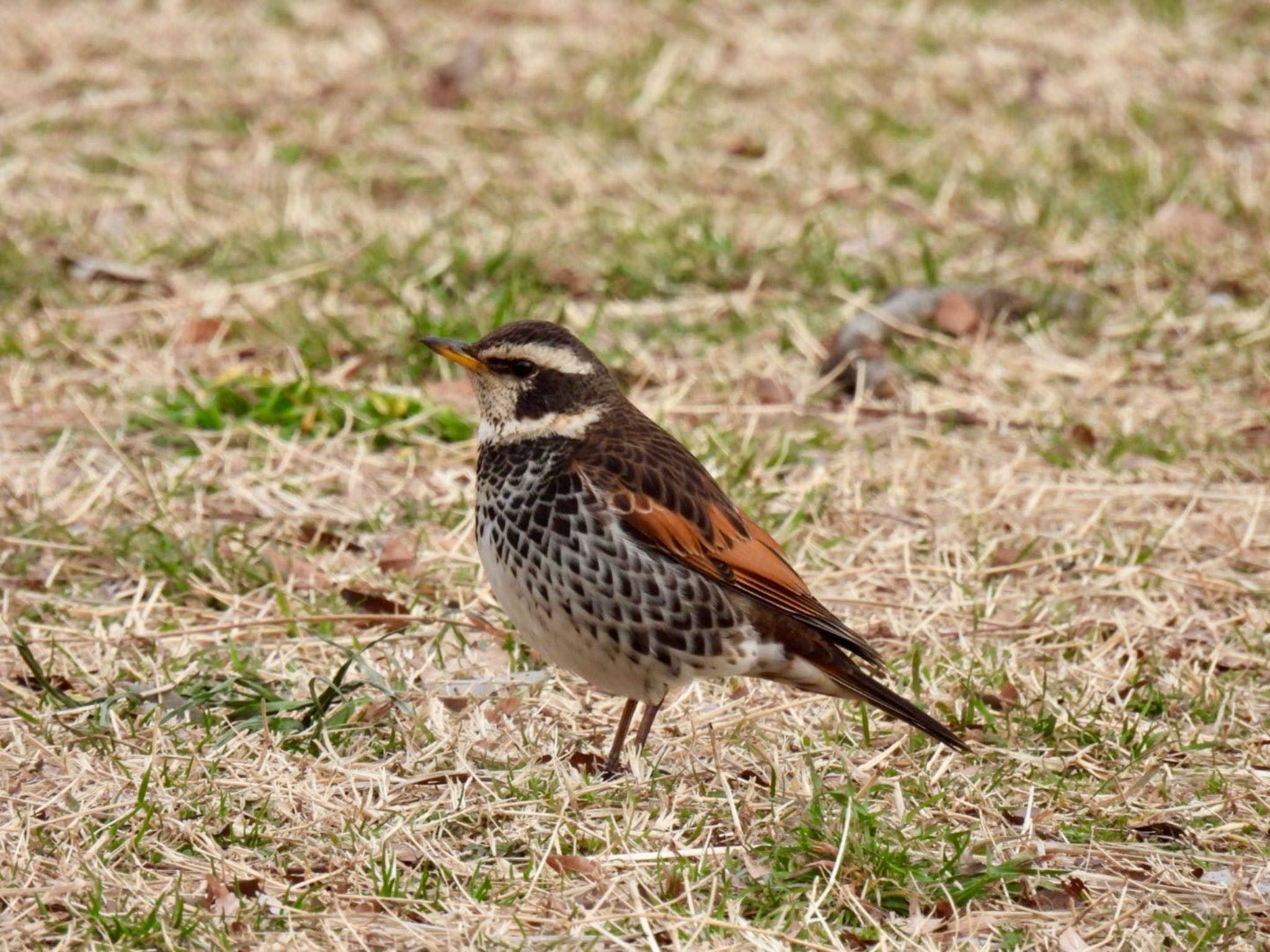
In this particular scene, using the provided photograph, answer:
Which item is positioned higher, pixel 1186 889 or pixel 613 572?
pixel 613 572

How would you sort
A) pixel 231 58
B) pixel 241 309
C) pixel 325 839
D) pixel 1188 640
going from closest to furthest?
1. pixel 325 839
2. pixel 1188 640
3. pixel 241 309
4. pixel 231 58

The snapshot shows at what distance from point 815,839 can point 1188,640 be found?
2135mm

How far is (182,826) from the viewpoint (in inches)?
191

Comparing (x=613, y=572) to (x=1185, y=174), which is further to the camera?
(x=1185, y=174)

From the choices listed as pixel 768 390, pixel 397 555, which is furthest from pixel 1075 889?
pixel 768 390

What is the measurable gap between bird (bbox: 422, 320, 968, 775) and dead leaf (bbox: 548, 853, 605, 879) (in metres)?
0.67

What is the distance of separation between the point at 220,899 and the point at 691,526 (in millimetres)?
1714

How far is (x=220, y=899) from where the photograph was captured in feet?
14.9

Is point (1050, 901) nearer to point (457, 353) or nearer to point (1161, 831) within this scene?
point (1161, 831)

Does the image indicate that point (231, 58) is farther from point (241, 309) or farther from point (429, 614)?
point (429, 614)

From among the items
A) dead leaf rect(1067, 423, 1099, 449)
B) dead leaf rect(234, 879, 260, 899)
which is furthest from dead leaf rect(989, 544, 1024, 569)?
dead leaf rect(234, 879, 260, 899)

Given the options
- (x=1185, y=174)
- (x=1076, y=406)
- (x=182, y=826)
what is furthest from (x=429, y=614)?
(x=1185, y=174)

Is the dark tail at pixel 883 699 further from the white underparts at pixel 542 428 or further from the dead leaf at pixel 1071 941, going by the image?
the white underparts at pixel 542 428

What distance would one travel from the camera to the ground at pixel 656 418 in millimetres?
4801
